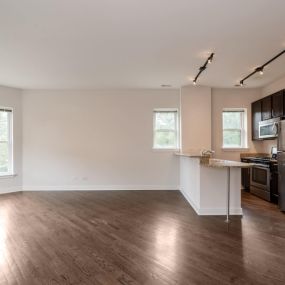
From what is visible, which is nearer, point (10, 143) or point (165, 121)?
point (10, 143)

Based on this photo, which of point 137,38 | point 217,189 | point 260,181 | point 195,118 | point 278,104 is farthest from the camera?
point 195,118

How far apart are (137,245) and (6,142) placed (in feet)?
16.3

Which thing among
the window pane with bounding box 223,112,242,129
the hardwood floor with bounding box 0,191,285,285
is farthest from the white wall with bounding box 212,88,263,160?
the hardwood floor with bounding box 0,191,285,285

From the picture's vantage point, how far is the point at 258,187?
551 cm

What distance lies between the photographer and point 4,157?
247 inches

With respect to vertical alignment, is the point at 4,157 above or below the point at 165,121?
below

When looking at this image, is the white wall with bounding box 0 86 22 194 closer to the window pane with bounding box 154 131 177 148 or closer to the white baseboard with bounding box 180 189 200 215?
the window pane with bounding box 154 131 177 148

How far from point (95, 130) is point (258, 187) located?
4240 mm

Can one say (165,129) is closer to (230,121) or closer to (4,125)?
(230,121)

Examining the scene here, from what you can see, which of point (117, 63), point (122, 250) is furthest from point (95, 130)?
point (122, 250)

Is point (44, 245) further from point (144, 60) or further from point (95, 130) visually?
point (95, 130)

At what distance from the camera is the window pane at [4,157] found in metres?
6.22

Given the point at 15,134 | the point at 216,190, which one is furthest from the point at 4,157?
the point at 216,190

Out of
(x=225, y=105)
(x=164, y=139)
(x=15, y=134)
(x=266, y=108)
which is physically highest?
(x=225, y=105)
